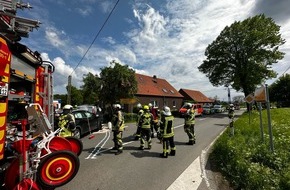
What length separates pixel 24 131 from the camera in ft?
13.5

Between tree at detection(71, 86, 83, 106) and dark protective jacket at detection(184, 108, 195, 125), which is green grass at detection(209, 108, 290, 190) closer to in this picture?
dark protective jacket at detection(184, 108, 195, 125)

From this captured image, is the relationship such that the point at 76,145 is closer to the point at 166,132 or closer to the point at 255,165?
the point at 166,132

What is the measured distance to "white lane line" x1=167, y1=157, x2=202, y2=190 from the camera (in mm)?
5754

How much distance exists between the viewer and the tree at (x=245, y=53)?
3919 centimetres

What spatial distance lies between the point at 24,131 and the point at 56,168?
34.7 inches

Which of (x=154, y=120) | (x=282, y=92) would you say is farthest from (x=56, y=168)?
(x=282, y=92)

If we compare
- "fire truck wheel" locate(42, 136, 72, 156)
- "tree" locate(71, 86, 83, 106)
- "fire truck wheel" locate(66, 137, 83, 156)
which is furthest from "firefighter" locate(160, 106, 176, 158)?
"tree" locate(71, 86, 83, 106)

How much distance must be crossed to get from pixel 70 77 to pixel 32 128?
2275 cm

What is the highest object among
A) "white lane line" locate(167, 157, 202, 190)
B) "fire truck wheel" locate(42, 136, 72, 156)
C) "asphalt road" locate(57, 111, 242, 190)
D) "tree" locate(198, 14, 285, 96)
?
"tree" locate(198, 14, 285, 96)

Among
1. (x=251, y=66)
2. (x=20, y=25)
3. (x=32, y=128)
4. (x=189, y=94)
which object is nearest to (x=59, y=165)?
(x=32, y=128)

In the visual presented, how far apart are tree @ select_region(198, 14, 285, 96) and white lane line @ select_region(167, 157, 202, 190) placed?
35.6 meters

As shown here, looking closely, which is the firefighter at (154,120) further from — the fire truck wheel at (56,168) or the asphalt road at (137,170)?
the fire truck wheel at (56,168)

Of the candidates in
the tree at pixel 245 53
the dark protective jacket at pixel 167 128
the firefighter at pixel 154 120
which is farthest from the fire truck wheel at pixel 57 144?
the tree at pixel 245 53

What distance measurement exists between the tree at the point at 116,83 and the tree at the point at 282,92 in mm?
56240
